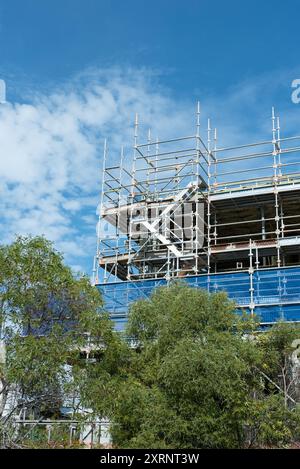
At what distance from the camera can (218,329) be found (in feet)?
53.2

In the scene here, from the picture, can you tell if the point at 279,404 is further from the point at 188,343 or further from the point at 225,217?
the point at 225,217

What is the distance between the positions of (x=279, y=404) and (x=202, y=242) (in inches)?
480

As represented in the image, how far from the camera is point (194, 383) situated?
14.4 metres

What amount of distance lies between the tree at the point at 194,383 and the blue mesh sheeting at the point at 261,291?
4.79 m

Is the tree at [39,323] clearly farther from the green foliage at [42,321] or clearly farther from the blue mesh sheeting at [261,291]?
the blue mesh sheeting at [261,291]

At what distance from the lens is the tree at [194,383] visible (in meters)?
14.5

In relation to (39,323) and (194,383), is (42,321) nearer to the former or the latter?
(39,323)

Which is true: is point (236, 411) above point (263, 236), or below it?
below

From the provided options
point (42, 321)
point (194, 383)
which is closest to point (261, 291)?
point (194, 383)

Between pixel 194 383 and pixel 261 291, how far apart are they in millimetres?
9364

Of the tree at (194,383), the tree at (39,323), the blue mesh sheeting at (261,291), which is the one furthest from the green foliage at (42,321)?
the blue mesh sheeting at (261,291)
